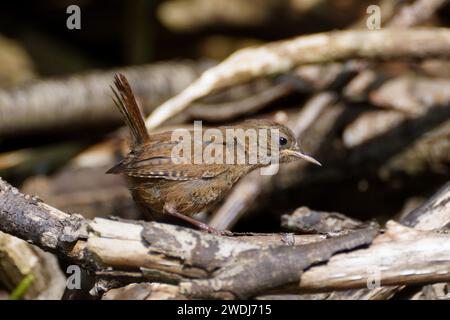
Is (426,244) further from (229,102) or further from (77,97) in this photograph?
(77,97)

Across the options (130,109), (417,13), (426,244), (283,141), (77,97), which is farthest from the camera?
(77,97)

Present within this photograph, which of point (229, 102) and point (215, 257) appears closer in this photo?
point (215, 257)

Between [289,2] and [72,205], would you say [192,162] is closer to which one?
[72,205]

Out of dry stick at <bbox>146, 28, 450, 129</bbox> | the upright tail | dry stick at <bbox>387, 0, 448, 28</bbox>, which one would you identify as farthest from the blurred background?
the upright tail

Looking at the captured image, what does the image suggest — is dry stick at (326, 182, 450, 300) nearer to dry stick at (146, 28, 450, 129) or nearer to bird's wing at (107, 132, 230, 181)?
bird's wing at (107, 132, 230, 181)

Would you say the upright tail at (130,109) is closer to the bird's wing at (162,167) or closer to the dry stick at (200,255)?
the bird's wing at (162,167)

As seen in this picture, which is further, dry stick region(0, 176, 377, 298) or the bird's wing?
the bird's wing

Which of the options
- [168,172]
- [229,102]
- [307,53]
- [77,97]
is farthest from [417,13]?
[77,97]
